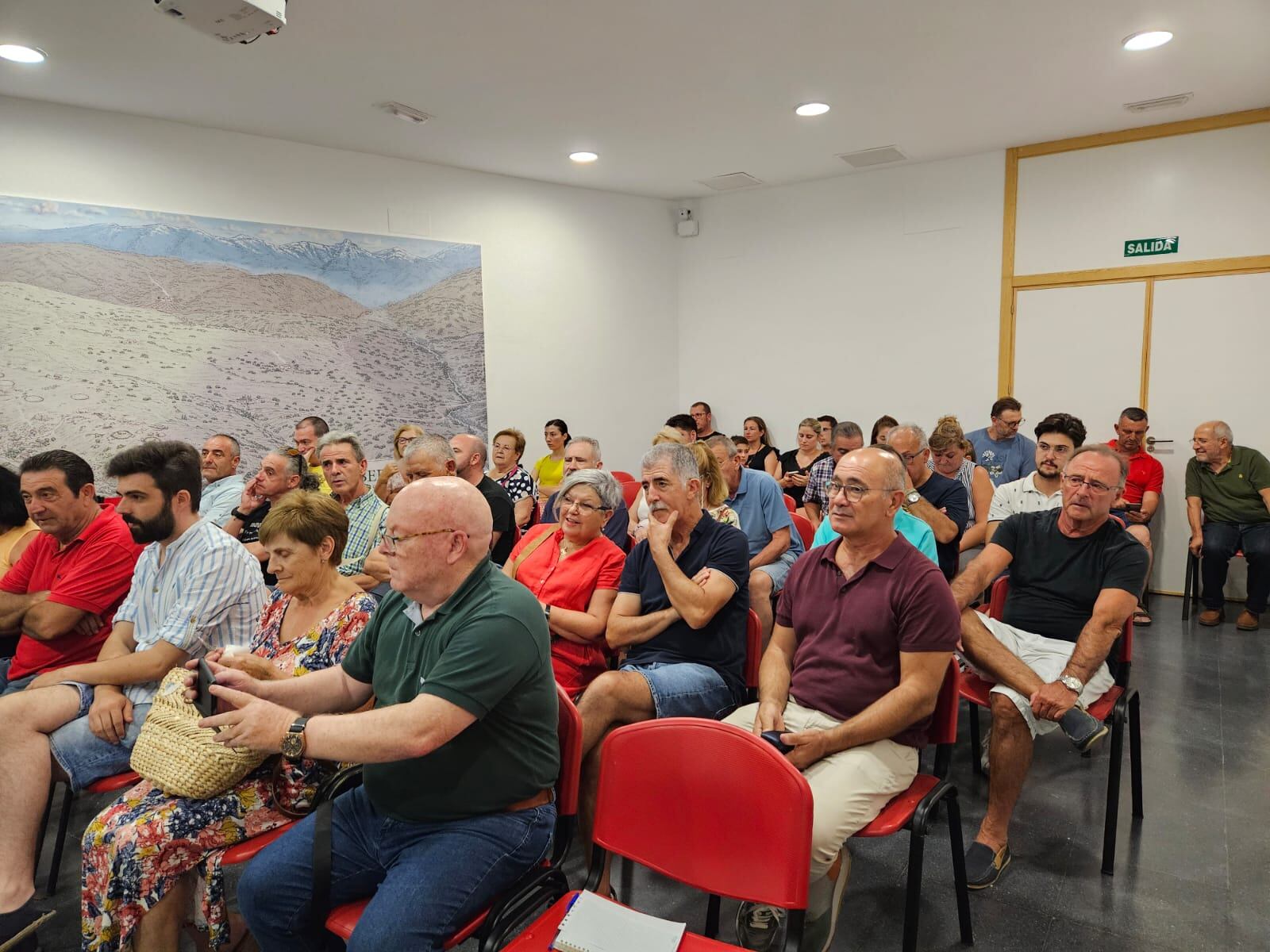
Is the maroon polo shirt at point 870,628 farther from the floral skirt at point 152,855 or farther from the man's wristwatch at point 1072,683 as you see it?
the floral skirt at point 152,855

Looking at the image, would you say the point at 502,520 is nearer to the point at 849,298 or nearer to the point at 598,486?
the point at 598,486

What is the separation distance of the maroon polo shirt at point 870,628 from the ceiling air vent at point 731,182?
5.51m

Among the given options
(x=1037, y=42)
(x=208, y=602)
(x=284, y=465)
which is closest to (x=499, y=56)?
(x=284, y=465)

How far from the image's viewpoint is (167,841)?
5.97 feet

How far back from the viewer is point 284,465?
428 cm

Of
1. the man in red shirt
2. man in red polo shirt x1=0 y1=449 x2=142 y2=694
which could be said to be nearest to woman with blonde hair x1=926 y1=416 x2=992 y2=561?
the man in red shirt


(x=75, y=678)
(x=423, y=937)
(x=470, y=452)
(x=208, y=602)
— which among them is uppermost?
(x=470, y=452)

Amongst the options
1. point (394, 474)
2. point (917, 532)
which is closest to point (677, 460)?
point (917, 532)

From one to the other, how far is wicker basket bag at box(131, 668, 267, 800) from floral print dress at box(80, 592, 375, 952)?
0.06 m

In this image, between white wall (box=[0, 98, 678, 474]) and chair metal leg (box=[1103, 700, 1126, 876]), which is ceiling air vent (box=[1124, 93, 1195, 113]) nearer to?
white wall (box=[0, 98, 678, 474])

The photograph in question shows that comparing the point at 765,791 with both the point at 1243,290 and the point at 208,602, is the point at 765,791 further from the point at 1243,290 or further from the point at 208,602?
the point at 1243,290

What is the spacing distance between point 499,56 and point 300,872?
402cm

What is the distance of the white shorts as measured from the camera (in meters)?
2.55

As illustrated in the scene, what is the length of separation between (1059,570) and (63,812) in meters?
3.49
